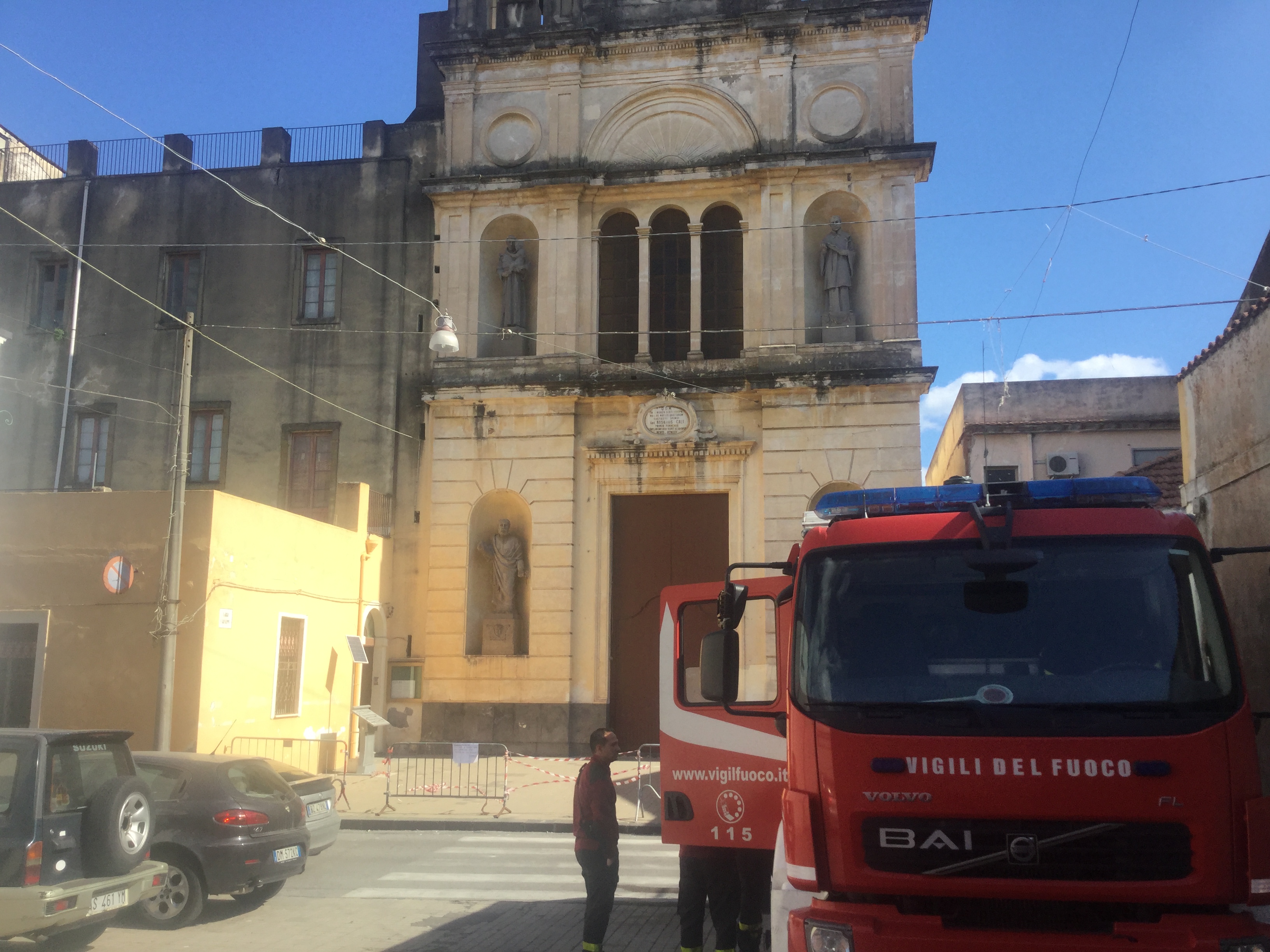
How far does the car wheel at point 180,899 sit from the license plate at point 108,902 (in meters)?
1.33

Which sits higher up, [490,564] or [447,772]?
[490,564]

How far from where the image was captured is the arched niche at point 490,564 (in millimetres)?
22250

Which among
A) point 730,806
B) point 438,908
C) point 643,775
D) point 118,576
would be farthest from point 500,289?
point 730,806

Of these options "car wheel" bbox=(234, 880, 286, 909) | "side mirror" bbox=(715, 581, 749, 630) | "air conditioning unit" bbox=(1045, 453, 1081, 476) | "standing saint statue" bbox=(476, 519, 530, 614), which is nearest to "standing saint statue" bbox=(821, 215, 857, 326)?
"standing saint statue" bbox=(476, 519, 530, 614)

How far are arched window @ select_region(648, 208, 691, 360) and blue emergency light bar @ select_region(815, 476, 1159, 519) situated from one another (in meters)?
17.2

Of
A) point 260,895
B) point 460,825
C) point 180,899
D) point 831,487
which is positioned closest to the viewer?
point 180,899

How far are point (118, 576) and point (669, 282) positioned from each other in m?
12.5

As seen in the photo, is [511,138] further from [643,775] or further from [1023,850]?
[1023,850]

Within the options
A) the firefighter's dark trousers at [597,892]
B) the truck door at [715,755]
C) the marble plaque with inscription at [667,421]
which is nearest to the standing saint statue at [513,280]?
the marble plaque with inscription at [667,421]

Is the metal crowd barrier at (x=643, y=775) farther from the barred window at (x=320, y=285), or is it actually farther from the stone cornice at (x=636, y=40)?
the stone cornice at (x=636, y=40)

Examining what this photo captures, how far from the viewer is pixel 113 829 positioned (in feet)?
26.4

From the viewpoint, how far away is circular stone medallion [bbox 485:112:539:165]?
77.8 ft

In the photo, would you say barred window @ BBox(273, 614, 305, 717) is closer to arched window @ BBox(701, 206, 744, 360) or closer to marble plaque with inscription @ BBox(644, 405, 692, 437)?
marble plaque with inscription @ BBox(644, 405, 692, 437)

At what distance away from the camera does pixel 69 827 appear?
7922 millimetres
